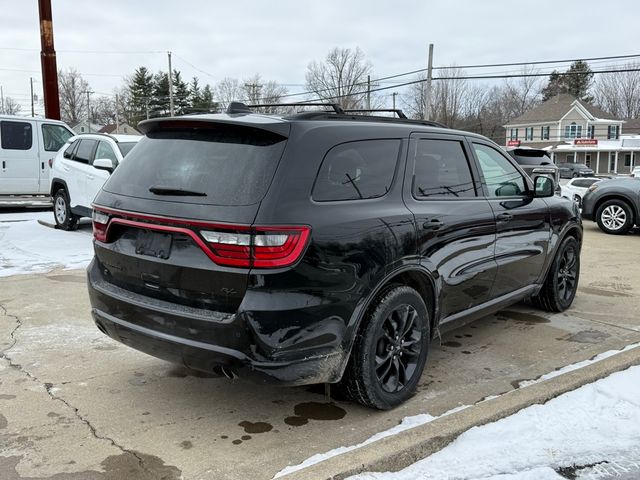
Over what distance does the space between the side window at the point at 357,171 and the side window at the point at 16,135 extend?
11.4m

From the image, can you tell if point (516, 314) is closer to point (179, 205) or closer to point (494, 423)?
point (494, 423)

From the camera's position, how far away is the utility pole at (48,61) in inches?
544

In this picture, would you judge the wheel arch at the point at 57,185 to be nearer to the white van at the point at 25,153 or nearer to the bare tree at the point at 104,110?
the white van at the point at 25,153

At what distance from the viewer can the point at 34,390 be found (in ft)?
12.2

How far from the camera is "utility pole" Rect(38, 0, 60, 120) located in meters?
13.8

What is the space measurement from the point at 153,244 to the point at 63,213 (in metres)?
7.99

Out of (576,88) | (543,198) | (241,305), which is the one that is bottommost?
(241,305)

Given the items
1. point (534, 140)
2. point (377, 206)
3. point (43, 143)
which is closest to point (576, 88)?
point (534, 140)

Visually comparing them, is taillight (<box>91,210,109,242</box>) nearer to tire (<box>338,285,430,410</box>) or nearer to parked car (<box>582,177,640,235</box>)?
tire (<box>338,285,430,410</box>)

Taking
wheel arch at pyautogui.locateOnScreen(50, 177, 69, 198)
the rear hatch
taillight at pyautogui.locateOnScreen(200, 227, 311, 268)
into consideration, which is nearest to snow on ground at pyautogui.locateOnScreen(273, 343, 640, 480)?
the rear hatch

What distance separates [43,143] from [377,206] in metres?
11.7

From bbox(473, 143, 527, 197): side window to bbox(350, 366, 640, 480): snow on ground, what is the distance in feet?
5.59

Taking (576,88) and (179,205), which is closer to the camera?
(179,205)

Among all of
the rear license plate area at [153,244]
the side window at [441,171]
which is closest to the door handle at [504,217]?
the side window at [441,171]
